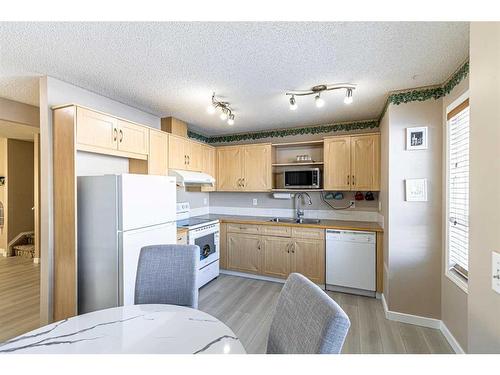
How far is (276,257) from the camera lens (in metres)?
3.37

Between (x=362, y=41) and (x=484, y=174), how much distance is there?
1.19 metres

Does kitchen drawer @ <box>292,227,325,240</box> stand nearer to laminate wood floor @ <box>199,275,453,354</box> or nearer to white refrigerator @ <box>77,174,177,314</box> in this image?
laminate wood floor @ <box>199,275,453,354</box>

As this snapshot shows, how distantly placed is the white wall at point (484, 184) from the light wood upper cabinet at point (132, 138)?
267 centimetres

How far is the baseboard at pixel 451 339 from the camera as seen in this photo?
1889mm

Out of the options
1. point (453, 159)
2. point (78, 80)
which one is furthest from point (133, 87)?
point (453, 159)

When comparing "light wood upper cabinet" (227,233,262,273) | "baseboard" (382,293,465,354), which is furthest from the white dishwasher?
"light wood upper cabinet" (227,233,262,273)

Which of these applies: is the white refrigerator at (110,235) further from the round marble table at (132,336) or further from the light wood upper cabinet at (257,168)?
the light wood upper cabinet at (257,168)

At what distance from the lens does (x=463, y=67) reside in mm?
1828

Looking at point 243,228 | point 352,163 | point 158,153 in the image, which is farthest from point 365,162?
point 158,153

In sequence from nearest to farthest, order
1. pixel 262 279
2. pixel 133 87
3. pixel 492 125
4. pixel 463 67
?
pixel 492 125
pixel 463 67
pixel 133 87
pixel 262 279

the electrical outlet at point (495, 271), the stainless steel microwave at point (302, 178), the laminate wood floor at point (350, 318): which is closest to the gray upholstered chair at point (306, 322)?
Answer: the electrical outlet at point (495, 271)

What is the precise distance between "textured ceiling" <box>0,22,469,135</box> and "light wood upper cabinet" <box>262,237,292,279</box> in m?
1.94
